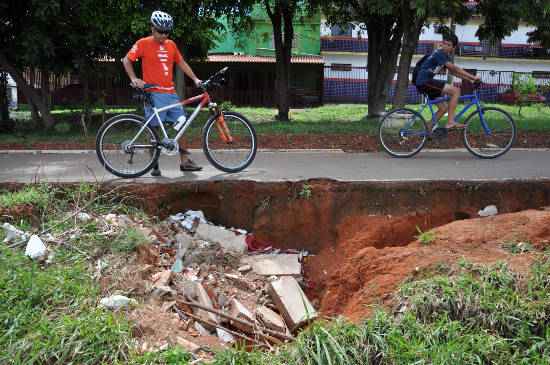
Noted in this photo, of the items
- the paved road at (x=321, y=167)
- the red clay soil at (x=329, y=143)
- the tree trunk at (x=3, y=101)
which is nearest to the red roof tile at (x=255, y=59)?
the tree trunk at (x=3, y=101)

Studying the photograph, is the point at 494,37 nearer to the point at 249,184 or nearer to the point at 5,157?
the point at 249,184

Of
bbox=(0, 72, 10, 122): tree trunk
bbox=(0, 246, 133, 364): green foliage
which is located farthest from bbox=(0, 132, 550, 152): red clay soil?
bbox=(0, 246, 133, 364): green foliage

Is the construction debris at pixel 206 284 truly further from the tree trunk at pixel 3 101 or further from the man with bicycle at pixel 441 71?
the tree trunk at pixel 3 101

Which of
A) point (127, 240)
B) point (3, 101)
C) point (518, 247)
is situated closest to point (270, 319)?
point (127, 240)

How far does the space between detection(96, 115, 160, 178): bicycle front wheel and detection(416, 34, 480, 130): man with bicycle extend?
14.8 ft

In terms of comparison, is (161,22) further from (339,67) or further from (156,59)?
(339,67)

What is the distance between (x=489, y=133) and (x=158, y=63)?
18.1 ft

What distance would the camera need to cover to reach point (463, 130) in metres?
9.69

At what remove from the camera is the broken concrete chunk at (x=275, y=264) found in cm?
667

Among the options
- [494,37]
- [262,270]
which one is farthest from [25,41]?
[494,37]

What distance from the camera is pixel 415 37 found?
615 inches

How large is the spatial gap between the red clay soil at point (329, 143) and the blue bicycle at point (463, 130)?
82cm

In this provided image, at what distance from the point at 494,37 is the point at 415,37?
2746mm

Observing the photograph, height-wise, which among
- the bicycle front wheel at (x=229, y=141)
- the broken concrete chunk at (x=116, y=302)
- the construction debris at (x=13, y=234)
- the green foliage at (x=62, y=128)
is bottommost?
the broken concrete chunk at (x=116, y=302)
